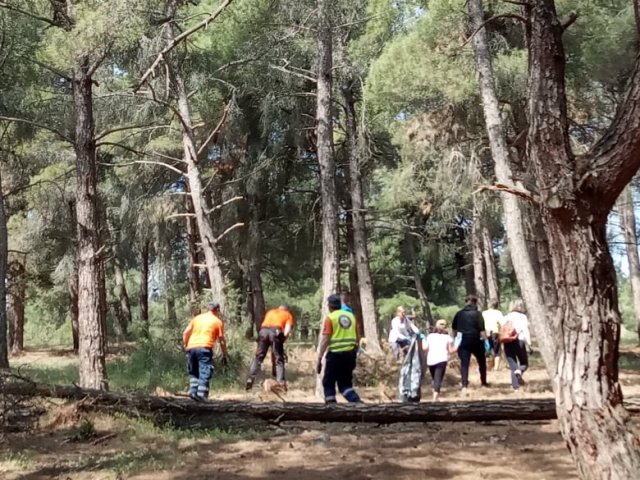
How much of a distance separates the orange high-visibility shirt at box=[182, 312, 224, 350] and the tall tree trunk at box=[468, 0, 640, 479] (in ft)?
18.6

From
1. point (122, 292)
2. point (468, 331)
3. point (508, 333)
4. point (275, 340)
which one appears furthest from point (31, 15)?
point (122, 292)

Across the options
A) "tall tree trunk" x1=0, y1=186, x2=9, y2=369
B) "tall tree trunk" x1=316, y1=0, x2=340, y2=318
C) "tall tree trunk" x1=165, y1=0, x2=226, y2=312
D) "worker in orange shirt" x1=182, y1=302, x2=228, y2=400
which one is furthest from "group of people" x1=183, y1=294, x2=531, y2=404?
"tall tree trunk" x1=0, y1=186, x2=9, y2=369

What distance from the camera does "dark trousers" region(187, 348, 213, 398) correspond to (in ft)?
29.1

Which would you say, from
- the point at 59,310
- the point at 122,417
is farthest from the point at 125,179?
the point at 122,417

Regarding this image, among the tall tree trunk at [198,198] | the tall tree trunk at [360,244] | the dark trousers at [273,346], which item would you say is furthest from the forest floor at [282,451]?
the tall tree trunk at [360,244]

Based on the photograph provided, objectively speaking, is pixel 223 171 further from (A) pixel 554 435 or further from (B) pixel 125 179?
(A) pixel 554 435

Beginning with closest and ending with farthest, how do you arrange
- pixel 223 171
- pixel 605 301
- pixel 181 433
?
pixel 605 301 → pixel 181 433 → pixel 223 171

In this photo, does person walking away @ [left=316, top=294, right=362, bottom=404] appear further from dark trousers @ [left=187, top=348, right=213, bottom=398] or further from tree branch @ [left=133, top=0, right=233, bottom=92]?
tree branch @ [left=133, top=0, right=233, bottom=92]

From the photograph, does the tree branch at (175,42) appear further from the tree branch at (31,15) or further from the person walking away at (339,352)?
the person walking away at (339,352)

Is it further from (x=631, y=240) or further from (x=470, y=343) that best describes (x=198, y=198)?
(x=631, y=240)

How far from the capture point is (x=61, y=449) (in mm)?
6871

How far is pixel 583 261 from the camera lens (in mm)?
4230

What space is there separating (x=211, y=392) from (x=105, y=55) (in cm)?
593

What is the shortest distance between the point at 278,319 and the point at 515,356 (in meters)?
4.04
